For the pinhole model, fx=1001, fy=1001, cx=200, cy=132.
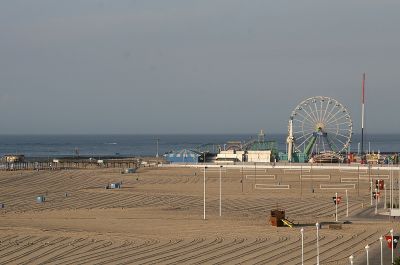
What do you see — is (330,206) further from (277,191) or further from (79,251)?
(79,251)

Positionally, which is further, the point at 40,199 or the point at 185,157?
the point at 185,157

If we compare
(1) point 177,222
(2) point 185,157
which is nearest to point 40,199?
(1) point 177,222

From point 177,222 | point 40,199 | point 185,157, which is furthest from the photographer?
point 185,157

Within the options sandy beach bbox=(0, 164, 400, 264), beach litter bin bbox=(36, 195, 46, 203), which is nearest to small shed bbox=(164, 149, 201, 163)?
sandy beach bbox=(0, 164, 400, 264)

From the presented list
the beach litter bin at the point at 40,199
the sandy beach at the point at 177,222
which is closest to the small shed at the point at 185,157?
the sandy beach at the point at 177,222

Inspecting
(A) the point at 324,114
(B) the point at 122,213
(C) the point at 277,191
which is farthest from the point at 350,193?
(A) the point at 324,114

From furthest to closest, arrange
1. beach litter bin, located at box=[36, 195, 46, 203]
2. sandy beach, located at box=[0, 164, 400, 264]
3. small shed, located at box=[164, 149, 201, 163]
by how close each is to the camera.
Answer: small shed, located at box=[164, 149, 201, 163] → beach litter bin, located at box=[36, 195, 46, 203] → sandy beach, located at box=[0, 164, 400, 264]

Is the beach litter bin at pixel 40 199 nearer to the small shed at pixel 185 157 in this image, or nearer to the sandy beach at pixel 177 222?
the sandy beach at pixel 177 222

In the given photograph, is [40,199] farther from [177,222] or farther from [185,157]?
[185,157]

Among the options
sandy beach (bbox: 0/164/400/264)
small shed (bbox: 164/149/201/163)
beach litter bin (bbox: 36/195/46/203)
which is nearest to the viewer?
sandy beach (bbox: 0/164/400/264)

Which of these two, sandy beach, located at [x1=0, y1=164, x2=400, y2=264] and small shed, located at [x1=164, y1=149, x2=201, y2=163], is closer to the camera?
sandy beach, located at [x1=0, y1=164, x2=400, y2=264]

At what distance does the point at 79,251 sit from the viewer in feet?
96.0

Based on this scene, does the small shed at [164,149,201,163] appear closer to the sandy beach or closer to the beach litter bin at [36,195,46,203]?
the sandy beach

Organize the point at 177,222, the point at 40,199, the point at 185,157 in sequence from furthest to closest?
1. the point at 185,157
2. the point at 40,199
3. the point at 177,222
